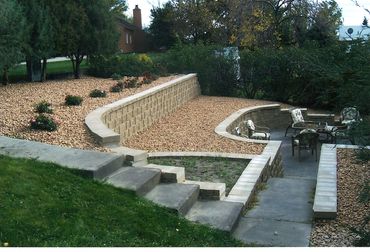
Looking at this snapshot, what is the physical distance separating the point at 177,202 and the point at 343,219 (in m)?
2.04

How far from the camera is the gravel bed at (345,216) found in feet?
17.3

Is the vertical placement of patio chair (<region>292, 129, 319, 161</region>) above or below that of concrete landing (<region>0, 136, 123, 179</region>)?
below

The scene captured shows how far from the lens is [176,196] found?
19.1 ft

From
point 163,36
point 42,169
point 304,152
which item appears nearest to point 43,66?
point 304,152

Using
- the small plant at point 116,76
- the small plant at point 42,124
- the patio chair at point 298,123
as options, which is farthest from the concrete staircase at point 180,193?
the small plant at point 116,76

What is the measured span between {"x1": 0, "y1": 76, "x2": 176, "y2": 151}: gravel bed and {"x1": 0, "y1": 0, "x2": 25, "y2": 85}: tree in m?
0.89

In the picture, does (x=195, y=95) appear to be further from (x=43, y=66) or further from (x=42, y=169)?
(x=42, y=169)

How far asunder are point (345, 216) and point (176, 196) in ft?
6.88

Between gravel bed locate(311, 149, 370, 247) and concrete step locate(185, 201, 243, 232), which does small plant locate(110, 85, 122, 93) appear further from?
concrete step locate(185, 201, 243, 232)

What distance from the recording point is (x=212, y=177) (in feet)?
25.4

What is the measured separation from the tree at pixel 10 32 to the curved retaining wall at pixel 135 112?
10.4ft

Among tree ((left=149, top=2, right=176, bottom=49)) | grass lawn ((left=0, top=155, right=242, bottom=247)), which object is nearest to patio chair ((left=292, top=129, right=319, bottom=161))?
grass lawn ((left=0, top=155, right=242, bottom=247))

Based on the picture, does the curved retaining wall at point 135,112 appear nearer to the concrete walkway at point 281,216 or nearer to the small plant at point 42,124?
the small plant at point 42,124

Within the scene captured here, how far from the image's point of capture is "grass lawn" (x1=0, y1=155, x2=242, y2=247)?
4109 millimetres
